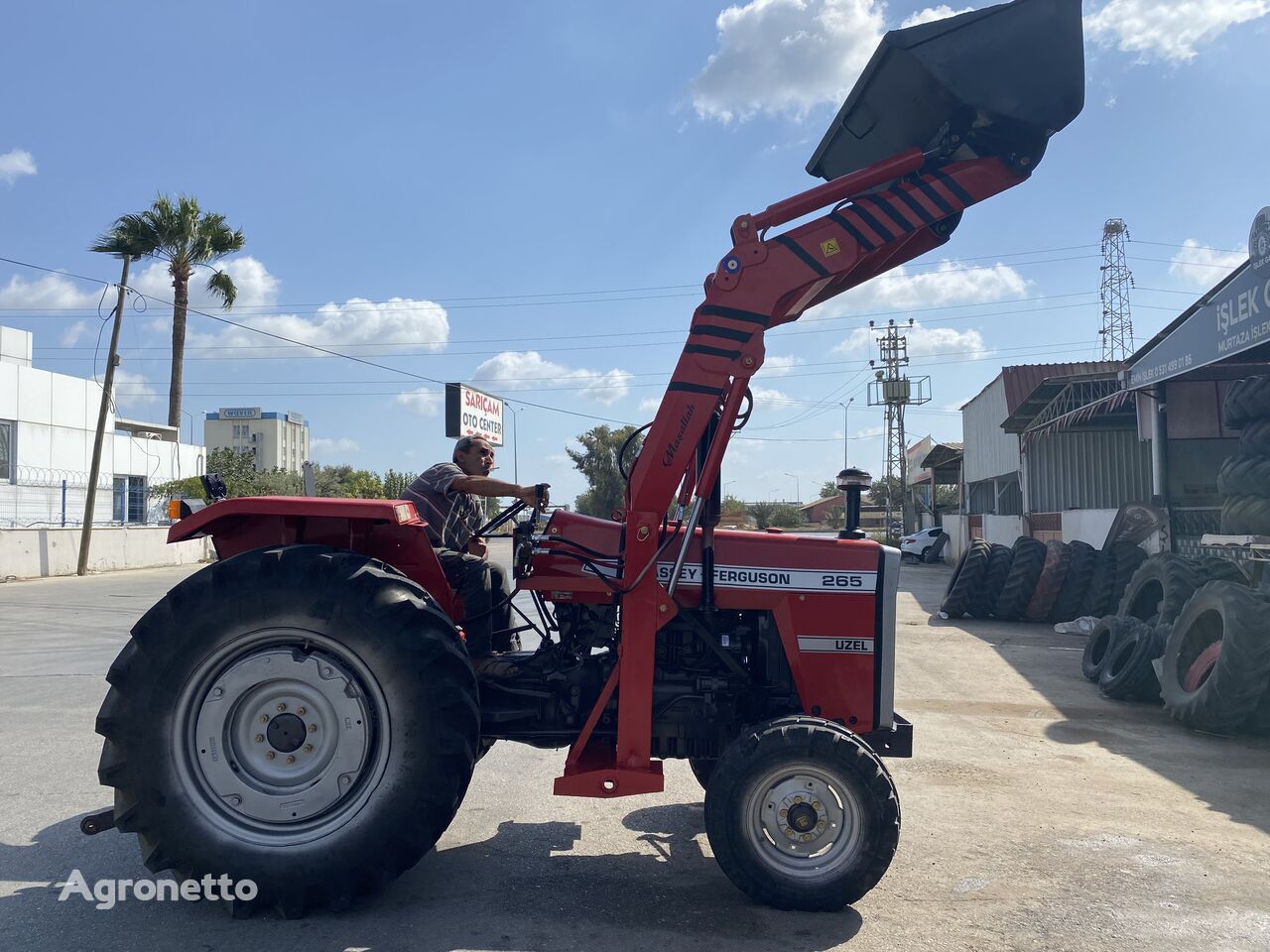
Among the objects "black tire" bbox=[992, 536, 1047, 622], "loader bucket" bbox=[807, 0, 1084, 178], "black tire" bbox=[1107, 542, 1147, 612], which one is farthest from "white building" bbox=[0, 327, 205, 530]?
"loader bucket" bbox=[807, 0, 1084, 178]

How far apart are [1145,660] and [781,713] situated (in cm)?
582

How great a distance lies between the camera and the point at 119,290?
25.2 meters

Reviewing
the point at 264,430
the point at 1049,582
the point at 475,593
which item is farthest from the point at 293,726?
the point at 264,430

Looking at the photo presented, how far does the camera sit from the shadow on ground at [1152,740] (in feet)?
19.7

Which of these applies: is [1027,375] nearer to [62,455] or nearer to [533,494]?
[533,494]

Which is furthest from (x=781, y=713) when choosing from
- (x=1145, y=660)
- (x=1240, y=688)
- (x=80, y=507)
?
(x=80, y=507)

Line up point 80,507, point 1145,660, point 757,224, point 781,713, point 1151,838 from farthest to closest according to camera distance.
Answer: point 80,507, point 1145,660, point 1151,838, point 781,713, point 757,224

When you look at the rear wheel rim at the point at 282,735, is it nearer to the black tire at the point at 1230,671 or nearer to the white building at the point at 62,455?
the black tire at the point at 1230,671

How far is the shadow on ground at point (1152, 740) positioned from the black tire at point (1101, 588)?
2.83 meters

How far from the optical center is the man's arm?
4562 mm

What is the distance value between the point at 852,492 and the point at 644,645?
119 centimetres

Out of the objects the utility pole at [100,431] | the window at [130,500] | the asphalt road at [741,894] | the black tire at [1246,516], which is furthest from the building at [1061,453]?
the window at [130,500]

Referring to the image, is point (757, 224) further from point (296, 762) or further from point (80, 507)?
point (80, 507)

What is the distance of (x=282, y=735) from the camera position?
4.03 m
